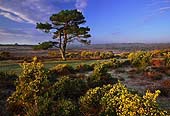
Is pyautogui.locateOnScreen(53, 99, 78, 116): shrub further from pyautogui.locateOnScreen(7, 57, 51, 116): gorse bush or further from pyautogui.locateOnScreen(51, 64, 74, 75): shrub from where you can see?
pyautogui.locateOnScreen(51, 64, 74, 75): shrub

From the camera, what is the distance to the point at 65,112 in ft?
30.1

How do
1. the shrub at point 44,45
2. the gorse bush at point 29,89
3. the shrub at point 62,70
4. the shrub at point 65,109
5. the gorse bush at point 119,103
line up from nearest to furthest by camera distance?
the gorse bush at point 119,103
the shrub at point 65,109
the gorse bush at point 29,89
the shrub at point 62,70
the shrub at point 44,45

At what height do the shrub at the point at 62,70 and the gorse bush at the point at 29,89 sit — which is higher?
the gorse bush at the point at 29,89

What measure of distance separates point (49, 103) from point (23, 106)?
77.3 inches

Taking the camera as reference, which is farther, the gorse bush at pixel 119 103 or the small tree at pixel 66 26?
the small tree at pixel 66 26

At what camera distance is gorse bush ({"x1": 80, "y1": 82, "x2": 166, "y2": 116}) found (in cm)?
710

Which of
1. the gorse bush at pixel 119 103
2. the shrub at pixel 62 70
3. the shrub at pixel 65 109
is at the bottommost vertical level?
the shrub at pixel 62 70

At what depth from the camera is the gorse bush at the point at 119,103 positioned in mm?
7102

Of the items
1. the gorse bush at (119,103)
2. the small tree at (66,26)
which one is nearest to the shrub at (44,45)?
the small tree at (66,26)

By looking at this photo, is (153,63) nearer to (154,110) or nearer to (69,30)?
(69,30)

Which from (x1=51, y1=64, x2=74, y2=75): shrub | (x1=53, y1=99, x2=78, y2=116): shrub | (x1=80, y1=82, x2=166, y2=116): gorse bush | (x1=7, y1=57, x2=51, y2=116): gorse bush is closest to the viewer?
(x1=80, y1=82, x2=166, y2=116): gorse bush

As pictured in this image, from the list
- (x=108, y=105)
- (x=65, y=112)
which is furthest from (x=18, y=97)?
(x=108, y=105)

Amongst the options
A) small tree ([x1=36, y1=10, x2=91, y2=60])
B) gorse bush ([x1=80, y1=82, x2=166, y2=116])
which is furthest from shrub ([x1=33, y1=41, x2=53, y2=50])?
gorse bush ([x1=80, y1=82, x2=166, y2=116])

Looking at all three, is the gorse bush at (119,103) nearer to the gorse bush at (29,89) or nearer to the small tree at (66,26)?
the gorse bush at (29,89)
